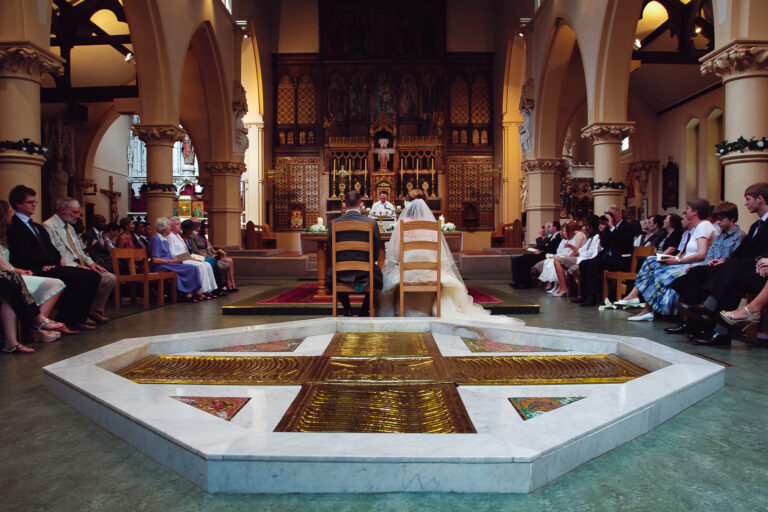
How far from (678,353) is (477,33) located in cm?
1825

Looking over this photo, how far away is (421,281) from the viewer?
5.64 m

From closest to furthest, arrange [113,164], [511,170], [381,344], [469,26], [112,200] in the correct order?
[381,344]
[511,170]
[469,26]
[112,200]
[113,164]

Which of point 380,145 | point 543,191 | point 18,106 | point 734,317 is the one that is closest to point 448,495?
point 734,317

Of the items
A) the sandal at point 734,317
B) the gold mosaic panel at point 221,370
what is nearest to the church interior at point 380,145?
the sandal at point 734,317

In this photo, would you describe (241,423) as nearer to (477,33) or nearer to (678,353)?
(678,353)

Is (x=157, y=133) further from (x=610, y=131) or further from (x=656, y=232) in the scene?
(x=656, y=232)

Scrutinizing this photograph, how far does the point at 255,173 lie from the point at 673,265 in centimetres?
1437

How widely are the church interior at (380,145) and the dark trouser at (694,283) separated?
450 millimetres

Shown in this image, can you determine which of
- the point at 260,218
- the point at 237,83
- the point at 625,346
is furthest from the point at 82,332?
the point at 260,218

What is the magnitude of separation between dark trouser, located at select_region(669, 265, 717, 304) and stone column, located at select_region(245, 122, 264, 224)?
14595mm

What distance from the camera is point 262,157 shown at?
17.9 meters

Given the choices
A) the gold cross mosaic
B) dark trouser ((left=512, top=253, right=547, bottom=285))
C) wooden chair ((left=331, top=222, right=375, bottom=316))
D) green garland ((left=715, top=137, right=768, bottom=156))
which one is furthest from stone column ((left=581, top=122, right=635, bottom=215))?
the gold cross mosaic

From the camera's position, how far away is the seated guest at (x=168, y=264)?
7.59 metres

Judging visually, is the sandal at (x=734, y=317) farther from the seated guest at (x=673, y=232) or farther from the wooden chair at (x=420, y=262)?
the wooden chair at (x=420, y=262)
